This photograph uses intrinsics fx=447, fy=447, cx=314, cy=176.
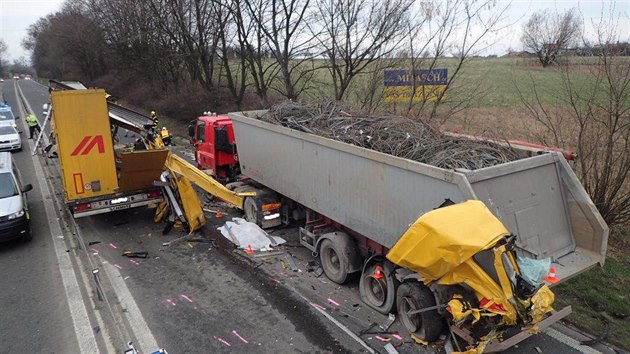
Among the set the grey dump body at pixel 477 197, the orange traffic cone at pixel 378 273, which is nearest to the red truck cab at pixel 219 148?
the grey dump body at pixel 477 197

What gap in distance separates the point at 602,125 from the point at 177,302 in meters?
8.46

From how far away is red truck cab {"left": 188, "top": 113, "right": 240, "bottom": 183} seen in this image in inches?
480

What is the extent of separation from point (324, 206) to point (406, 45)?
10005mm

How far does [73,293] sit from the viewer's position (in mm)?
7391

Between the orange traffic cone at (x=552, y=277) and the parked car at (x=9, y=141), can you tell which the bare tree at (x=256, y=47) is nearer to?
the parked car at (x=9, y=141)

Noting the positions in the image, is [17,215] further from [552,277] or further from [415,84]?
[415,84]

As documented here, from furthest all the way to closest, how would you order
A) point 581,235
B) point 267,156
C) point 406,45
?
point 406,45
point 267,156
point 581,235

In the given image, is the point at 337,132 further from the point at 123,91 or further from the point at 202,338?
the point at 123,91

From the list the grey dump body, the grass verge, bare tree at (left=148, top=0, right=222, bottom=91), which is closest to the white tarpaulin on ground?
the grey dump body

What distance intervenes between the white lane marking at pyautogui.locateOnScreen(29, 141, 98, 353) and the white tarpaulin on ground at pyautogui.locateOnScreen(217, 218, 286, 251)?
3022 mm

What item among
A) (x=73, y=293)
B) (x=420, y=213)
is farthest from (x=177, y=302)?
(x=420, y=213)

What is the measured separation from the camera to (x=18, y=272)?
8305mm

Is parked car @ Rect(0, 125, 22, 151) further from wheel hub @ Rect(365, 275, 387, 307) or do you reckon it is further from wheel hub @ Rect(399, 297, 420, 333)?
wheel hub @ Rect(399, 297, 420, 333)

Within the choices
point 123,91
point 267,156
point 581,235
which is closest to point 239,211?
point 267,156
